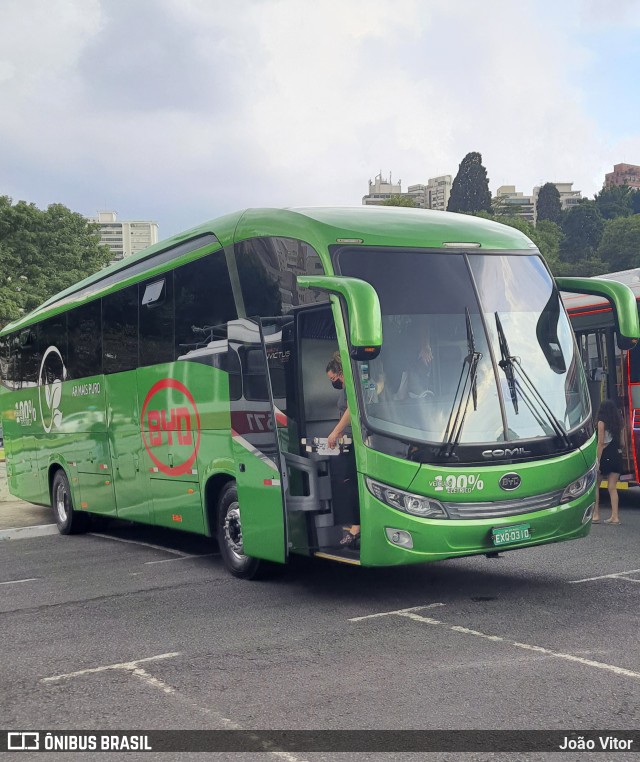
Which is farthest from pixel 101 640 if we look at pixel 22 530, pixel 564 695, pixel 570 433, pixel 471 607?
pixel 22 530

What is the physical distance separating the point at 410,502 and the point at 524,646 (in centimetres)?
158

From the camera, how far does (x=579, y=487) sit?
866cm

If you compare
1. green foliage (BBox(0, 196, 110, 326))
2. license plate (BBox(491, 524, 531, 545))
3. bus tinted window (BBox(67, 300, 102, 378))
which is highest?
green foliage (BBox(0, 196, 110, 326))

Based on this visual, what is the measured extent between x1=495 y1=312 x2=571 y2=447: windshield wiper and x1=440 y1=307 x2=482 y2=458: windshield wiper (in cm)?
25

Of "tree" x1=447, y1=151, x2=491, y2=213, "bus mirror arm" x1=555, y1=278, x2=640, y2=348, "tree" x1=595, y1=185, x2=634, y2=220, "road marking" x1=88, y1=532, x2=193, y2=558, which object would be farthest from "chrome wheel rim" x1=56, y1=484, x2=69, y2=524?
"tree" x1=595, y1=185, x2=634, y2=220

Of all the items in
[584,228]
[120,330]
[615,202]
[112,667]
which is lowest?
[112,667]

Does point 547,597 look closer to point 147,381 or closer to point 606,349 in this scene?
point 147,381

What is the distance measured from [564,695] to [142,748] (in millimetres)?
2329

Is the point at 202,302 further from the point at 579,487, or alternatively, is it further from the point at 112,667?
the point at 112,667

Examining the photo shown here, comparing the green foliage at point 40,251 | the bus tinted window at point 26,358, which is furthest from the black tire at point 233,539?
the green foliage at point 40,251

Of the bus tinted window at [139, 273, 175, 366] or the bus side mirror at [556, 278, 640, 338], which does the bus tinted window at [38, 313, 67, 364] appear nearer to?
the bus tinted window at [139, 273, 175, 366]

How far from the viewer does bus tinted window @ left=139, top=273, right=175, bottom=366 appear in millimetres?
11211

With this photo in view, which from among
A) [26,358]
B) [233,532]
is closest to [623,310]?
[233,532]

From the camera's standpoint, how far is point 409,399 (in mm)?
8086
